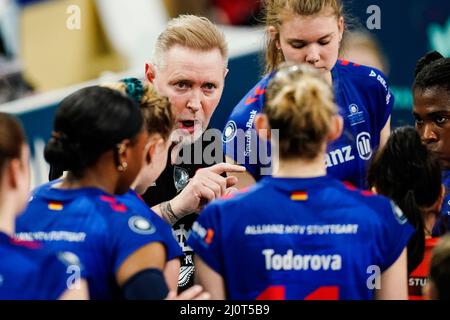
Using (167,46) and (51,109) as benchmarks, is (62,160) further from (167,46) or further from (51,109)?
(51,109)

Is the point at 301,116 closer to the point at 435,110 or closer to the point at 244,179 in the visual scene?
the point at 244,179

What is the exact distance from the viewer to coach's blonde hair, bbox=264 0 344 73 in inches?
168

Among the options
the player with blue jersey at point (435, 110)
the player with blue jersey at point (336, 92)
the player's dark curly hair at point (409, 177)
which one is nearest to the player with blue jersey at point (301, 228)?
the player's dark curly hair at point (409, 177)

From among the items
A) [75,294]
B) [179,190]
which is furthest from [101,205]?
[179,190]

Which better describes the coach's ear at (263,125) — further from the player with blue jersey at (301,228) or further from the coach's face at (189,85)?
the coach's face at (189,85)

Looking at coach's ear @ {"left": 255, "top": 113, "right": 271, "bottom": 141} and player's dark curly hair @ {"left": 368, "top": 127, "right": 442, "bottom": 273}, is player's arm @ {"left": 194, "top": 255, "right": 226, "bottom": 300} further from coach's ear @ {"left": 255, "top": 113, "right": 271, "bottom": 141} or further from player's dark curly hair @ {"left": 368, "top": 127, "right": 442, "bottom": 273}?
player's dark curly hair @ {"left": 368, "top": 127, "right": 442, "bottom": 273}

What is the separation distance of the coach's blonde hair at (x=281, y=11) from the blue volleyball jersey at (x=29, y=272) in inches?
71.3

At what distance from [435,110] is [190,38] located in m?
1.09

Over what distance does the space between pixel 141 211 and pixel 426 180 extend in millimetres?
977

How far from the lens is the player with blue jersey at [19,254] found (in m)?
2.82

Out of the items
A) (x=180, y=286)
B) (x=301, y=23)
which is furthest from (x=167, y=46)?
(x=180, y=286)

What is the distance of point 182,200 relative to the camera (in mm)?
3881
